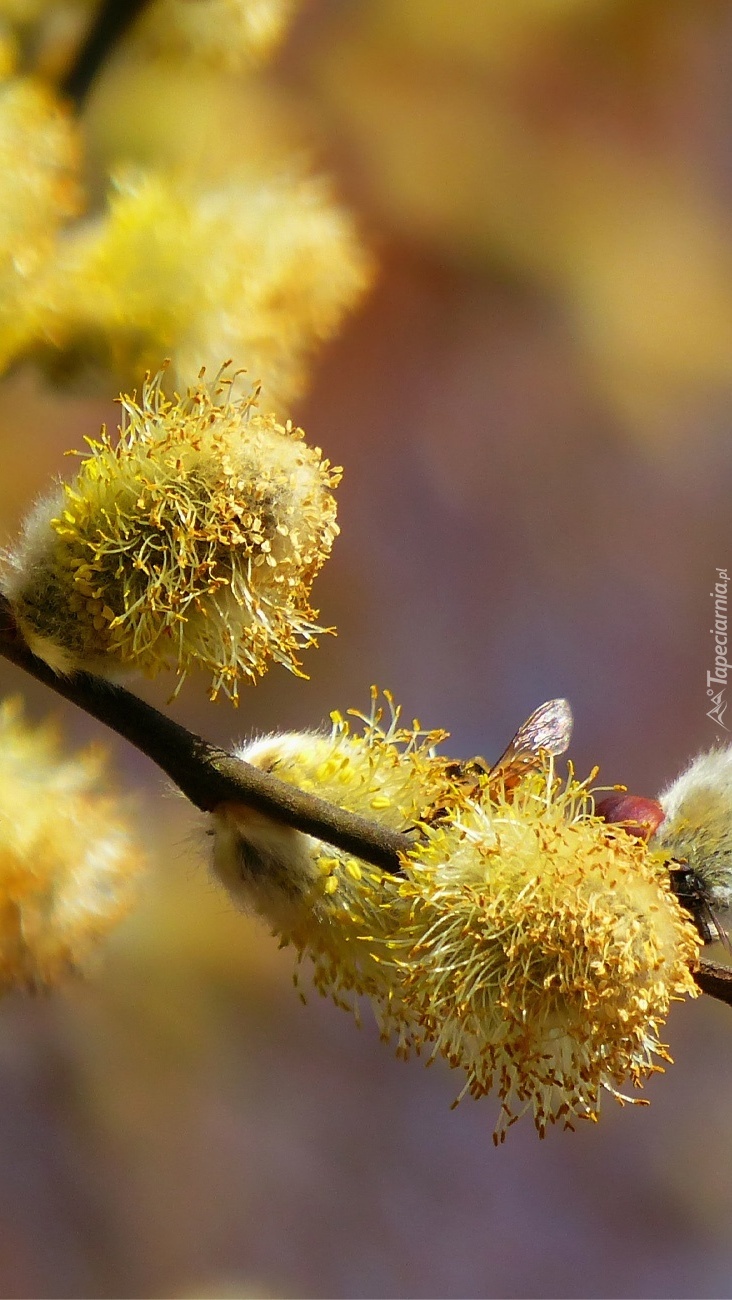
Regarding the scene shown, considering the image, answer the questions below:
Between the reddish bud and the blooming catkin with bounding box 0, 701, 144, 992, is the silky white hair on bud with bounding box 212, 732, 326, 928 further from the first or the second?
the reddish bud

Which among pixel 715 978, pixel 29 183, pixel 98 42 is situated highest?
pixel 98 42

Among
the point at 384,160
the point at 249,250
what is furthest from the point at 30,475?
the point at 384,160

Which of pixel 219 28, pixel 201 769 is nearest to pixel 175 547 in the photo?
pixel 201 769

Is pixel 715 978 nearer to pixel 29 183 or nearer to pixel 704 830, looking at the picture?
pixel 704 830

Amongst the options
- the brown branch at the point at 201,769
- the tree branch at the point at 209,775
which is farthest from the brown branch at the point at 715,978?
the brown branch at the point at 201,769

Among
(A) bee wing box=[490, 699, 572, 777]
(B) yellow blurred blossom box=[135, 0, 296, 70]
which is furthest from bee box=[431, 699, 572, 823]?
(B) yellow blurred blossom box=[135, 0, 296, 70]

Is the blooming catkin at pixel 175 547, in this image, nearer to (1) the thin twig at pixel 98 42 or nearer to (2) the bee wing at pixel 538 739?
(2) the bee wing at pixel 538 739
